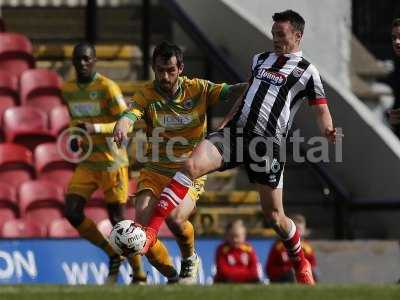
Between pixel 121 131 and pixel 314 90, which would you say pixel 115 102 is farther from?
pixel 314 90

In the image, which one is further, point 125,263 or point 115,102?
point 125,263

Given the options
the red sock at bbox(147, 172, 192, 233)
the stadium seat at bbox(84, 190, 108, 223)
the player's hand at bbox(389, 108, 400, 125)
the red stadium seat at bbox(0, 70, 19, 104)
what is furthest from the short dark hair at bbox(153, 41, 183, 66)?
the red stadium seat at bbox(0, 70, 19, 104)

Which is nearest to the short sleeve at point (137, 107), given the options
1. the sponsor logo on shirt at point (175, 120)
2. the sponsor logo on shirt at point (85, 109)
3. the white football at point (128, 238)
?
the sponsor logo on shirt at point (175, 120)

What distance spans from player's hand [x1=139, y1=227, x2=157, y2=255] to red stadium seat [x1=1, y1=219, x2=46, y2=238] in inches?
207

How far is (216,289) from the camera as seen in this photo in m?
8.34

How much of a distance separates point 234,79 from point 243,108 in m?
6.22

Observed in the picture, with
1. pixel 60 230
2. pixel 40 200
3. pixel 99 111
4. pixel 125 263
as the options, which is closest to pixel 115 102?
pixel 99 111

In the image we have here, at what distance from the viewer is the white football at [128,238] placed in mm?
9570

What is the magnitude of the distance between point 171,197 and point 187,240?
1.22 m

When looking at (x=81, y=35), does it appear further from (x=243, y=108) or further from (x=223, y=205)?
(x=243, y=108)

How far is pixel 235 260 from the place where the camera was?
14234 mm

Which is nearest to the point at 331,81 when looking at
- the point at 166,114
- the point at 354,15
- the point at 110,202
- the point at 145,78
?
the point at 145,78

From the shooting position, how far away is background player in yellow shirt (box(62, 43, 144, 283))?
42.9 ft

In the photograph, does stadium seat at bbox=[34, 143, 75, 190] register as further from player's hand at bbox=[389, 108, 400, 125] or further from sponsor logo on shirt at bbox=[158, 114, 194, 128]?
player's hand at bbox=[389, 108, 400, 125]
